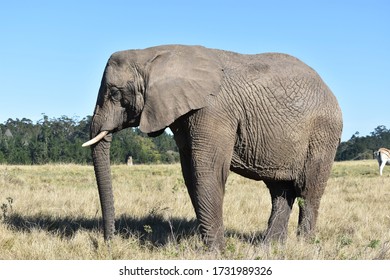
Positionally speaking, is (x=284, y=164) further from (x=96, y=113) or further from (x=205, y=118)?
(x=96, y=113)

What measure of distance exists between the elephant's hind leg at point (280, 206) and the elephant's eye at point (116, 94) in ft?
7.89

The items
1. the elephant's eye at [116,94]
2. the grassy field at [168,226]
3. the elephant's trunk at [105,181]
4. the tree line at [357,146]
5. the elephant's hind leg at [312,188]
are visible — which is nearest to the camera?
the grassy field at [168,226]

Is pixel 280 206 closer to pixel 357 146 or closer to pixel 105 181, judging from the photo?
pixel 105 181

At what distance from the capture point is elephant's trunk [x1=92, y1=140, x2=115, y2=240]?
6871 millimetres

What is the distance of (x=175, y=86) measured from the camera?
6391 mm

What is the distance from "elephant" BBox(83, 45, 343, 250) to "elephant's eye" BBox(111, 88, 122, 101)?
12 mm

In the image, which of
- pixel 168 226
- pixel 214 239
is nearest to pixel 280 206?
pixel 214 239

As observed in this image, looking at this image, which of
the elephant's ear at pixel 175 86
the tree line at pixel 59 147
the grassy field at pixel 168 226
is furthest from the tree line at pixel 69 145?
the elephant's ear at pixel 175 86

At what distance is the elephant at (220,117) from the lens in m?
6.31

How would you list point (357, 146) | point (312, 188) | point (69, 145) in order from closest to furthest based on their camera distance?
point (312, 188), point (69, 145), point (357, 146)

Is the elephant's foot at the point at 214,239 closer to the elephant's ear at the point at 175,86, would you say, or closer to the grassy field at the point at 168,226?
the grassy field at the point at 168,226

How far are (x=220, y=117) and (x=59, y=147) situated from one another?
50.9 meters

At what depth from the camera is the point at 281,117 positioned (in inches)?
264
